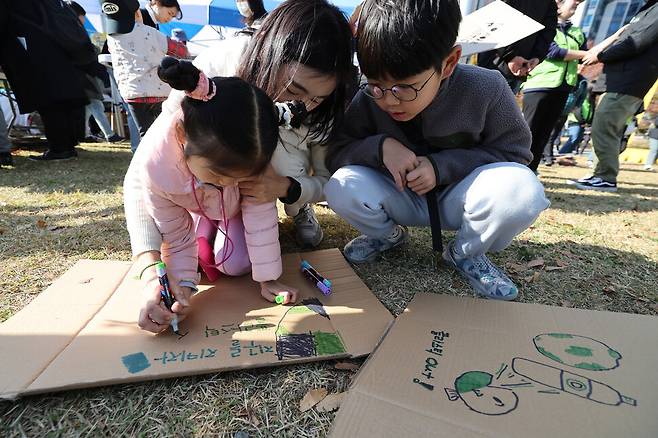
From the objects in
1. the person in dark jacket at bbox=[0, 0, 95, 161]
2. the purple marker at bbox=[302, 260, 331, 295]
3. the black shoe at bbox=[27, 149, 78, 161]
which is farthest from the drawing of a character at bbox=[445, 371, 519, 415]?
the black shoe at bbox=[27, 149, 78, 161]

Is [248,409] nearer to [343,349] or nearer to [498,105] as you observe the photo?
[343,349]

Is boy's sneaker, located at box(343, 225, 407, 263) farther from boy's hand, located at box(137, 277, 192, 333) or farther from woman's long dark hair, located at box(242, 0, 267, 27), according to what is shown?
woman's long dark hair, located at box(242, 0, 267, 27)

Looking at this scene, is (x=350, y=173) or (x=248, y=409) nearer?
(x=248, y=409)

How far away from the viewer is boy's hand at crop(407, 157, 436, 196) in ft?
3.40

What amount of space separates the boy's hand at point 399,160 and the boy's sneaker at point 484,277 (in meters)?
0.33

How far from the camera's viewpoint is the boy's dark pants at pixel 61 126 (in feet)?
9.44

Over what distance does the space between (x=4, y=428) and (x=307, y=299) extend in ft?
2.11

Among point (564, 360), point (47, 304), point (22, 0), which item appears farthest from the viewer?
point (22, 0)

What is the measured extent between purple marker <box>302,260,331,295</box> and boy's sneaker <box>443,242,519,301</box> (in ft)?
1.49

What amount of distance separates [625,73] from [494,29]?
171 cm

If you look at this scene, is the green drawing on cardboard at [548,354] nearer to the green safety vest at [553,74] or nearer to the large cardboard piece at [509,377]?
the large cardboard piece at [509,377]

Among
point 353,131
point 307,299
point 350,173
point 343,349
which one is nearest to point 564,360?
point 343,349

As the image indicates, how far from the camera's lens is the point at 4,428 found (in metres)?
0.63

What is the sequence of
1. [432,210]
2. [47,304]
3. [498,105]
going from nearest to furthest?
[47,304] < [498,105] < [432,210]
